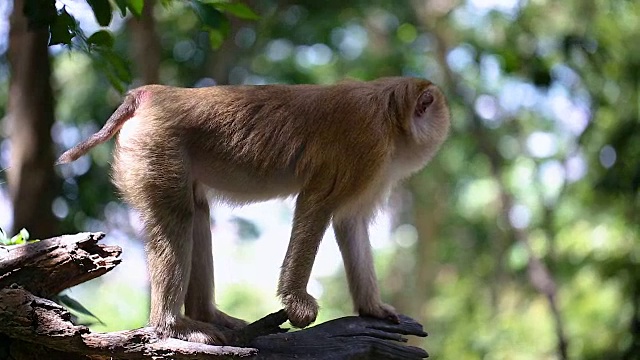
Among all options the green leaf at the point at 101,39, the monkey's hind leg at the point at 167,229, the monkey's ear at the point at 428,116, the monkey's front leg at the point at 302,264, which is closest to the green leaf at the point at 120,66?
the green leaf at the point at 101,39

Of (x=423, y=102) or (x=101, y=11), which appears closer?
(x=101, y=11)

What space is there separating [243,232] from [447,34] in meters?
4.53

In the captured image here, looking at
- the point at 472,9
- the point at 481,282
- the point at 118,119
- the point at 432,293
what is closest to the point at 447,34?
the point at 472,9

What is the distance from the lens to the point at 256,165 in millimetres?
3883

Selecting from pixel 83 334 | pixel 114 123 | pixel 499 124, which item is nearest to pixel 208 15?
pixel 114 123

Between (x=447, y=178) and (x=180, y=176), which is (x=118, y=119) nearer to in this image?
(x=180, y=176)

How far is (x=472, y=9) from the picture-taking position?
10227 millimetres

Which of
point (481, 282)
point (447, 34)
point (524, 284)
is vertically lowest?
point (524, 284)

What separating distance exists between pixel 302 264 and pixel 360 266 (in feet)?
1.99

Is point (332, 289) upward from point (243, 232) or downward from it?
upward

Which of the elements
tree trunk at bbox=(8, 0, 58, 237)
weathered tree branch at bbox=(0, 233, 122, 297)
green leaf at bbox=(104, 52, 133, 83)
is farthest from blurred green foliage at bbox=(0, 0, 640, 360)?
weathered tree branch at bbox=(0, 233, 122, 297)

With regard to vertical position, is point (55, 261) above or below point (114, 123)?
below

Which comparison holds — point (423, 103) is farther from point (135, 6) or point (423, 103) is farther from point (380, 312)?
point (135, 6)

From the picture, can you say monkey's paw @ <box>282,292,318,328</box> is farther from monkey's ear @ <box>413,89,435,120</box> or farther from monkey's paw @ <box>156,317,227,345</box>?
monkey's ear @ <box>413,89,435,120</box>
